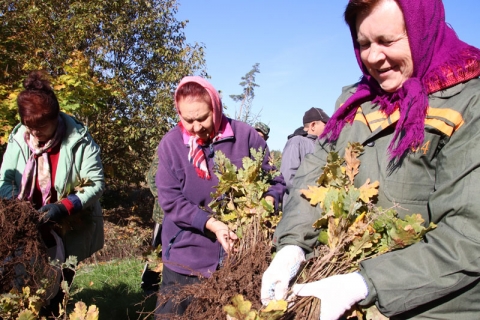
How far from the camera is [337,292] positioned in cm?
140

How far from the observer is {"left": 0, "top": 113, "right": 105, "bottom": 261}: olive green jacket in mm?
2910

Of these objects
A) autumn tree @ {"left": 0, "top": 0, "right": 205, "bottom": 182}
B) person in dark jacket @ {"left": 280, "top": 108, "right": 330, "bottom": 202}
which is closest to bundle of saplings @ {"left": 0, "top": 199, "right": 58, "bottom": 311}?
person in dark jacket @ {"left": 280, "top": 108, "right": 330, "bottom": 202}

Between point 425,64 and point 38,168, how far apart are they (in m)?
2.43

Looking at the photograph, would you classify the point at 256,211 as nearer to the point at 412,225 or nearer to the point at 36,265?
the point at 412,225

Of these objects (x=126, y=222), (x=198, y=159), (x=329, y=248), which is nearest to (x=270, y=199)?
(x=198, y=159)

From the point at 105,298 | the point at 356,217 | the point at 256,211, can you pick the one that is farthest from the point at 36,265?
the point at 105,298

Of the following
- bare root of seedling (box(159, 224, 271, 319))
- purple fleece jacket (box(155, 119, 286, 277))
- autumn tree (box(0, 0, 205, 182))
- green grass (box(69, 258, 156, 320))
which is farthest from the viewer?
autumn tree (box(0, 0, 205, 182))

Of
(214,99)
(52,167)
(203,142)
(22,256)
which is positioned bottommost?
(22,256)

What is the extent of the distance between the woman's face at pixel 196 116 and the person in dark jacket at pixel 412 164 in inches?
43.4

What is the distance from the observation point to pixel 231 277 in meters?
1.68

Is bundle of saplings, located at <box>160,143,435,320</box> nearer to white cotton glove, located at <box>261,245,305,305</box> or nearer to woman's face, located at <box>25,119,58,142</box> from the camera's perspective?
white cotton glove, located at <box>261,245,305,305</box>

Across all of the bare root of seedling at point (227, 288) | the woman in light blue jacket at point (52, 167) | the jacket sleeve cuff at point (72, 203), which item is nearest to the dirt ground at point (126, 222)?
the woman in light blue jacket at point (52, 167)

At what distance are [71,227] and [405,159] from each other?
7.67ft

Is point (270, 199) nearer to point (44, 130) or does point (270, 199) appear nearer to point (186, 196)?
point (186, 196)
